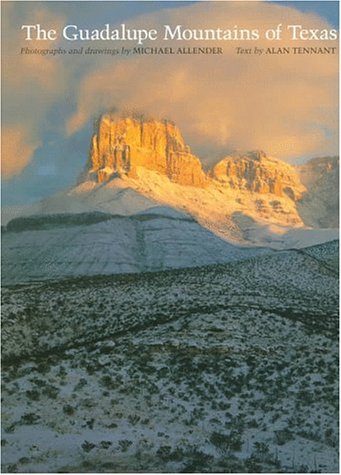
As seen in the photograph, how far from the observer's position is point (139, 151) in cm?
13412

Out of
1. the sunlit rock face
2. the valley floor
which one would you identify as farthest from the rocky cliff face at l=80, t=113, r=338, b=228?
the valley floor

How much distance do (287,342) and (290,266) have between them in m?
19.2

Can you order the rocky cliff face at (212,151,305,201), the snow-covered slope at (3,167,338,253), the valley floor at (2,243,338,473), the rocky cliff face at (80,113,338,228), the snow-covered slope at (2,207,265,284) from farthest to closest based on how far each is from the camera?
the rocky cliff face at (212,151,305,201), the rocky cliff face at (80,113,338,228), the snow-covered slope at (3,167,338,253), the snow-covered slope at (2,207,265,284), the valley floor at (2,243,338,473)

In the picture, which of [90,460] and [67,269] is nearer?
[90,460]

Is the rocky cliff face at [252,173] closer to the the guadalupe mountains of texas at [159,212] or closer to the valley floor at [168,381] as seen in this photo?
the the guadalupe mountains of texas at [159,212]

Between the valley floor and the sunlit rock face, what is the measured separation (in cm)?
9557

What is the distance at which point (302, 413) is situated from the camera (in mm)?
20781

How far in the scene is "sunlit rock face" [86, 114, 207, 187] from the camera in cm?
12812

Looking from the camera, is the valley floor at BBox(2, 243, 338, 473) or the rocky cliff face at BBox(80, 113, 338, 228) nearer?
the valley floor at BBox(2, 243, 338, 473)

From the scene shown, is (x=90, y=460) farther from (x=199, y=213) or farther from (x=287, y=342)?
(x=199, y=213)

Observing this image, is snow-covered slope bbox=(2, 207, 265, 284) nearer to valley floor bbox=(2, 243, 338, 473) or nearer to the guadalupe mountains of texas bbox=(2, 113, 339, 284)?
the guadalupe mountains of texas bbox=(2, 113, 339, 284)

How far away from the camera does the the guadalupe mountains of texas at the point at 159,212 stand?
89688 mm

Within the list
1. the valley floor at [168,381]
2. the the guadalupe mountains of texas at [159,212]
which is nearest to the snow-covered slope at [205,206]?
the the guadalupe mountains of texas at [159,212]

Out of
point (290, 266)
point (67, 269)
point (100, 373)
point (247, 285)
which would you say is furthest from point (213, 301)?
point (67, 269)
